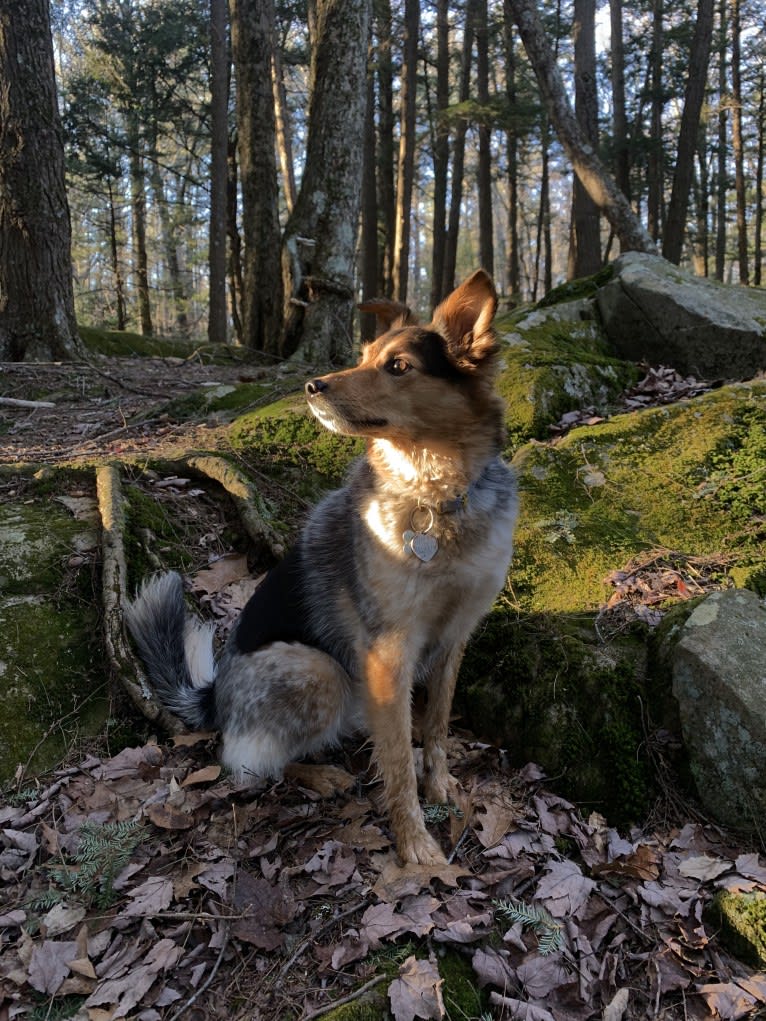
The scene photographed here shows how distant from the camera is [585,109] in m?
14.9

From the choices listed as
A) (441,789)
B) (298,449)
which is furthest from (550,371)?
(441,789)

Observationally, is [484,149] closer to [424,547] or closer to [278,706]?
[424,547]

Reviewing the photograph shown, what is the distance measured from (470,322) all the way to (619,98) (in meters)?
22.7

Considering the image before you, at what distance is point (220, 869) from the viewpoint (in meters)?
2.96

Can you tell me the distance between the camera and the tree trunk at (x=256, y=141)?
1143cm

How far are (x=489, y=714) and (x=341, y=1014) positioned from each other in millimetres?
1868

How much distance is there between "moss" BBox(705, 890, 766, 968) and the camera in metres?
2.58

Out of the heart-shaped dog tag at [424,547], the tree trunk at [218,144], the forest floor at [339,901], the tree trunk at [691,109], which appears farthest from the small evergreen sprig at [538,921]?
the tree trunk at [691,109]

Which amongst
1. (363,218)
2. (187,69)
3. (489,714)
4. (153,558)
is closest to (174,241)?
(187,69)

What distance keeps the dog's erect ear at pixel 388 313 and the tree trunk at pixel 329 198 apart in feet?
19.9

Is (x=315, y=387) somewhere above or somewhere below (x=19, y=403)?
below

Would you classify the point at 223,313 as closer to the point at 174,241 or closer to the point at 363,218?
the point at 363,218

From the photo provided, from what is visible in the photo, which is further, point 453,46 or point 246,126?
point 453,46

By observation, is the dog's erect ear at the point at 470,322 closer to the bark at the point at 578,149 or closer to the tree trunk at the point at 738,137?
the bark at the point at 578,149
